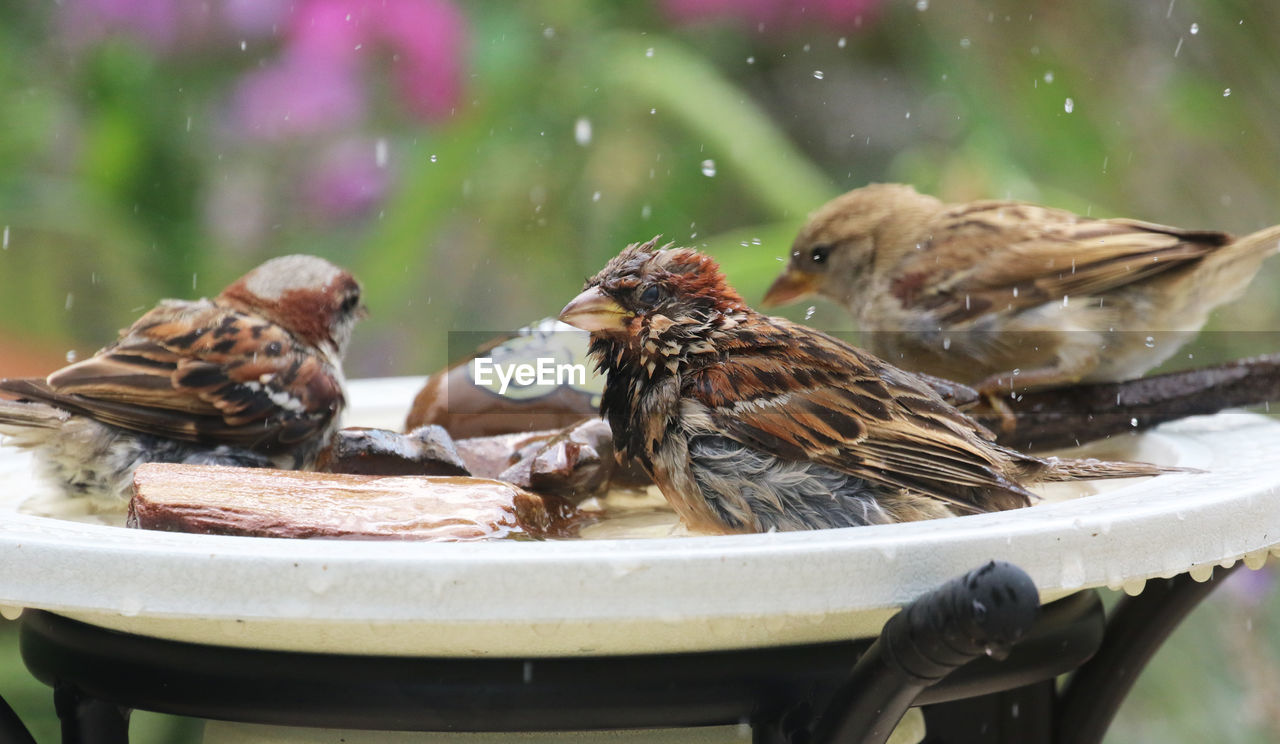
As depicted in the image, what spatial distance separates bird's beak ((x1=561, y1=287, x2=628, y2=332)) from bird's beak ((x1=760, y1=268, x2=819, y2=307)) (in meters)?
1.21

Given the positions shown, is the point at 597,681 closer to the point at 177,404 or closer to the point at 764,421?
the point at 764,421

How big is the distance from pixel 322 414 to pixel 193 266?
1823 millimetres

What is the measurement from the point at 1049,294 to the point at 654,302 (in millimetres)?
1196

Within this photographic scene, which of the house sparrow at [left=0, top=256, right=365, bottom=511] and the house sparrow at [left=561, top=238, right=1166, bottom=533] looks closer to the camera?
the house sparrow at [left=561, top=238, right=1166, bottom=533]

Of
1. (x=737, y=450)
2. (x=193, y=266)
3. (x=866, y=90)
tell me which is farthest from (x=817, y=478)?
(x=866, y=90)

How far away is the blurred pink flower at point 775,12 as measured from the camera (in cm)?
411

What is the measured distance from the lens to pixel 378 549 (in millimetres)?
1064

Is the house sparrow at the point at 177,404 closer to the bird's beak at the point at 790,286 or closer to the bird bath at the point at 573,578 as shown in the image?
the bird bath at the point at 573,578

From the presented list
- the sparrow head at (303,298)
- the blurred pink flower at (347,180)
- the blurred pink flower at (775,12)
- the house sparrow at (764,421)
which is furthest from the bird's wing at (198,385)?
the blurred pink flower at (775,12)

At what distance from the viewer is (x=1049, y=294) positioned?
251 centimetres

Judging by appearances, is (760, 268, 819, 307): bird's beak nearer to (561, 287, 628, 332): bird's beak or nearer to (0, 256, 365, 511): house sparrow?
(0, 256, 365, 511): house sparrow

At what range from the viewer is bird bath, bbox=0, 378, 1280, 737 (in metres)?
1.02

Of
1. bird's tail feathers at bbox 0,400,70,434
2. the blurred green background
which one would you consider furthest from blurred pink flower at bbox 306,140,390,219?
bird's tail feathers at bbox 0,400,70,434

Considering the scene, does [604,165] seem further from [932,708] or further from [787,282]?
[932,708]
